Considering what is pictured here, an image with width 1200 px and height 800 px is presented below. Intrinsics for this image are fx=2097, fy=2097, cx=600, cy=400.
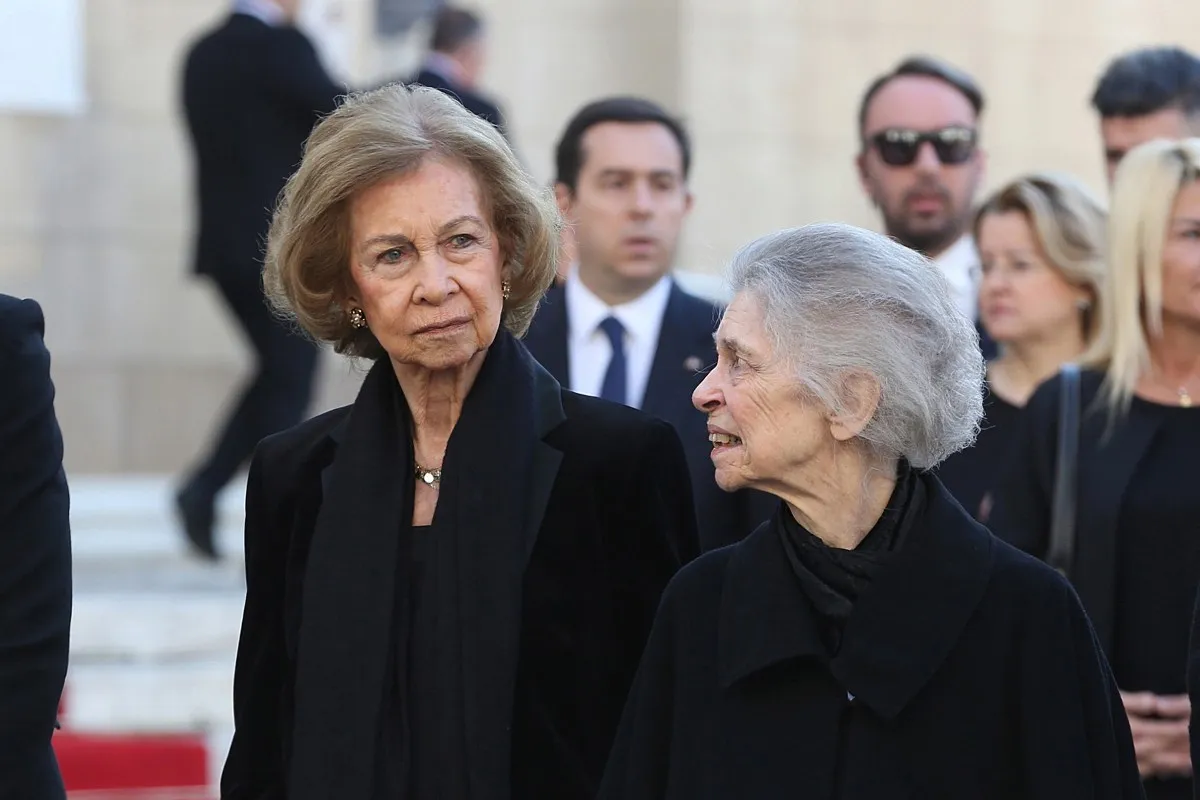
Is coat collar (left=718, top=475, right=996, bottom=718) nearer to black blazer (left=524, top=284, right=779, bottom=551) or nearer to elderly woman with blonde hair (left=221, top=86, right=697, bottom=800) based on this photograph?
elderly woman with blonde hair (left=221, top=86, right=697, bottom=800)

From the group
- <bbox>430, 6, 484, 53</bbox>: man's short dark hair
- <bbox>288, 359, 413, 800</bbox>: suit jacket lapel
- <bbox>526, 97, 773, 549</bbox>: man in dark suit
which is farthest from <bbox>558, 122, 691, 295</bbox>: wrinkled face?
<bbox>430, 6, 484, 53</bbox>: man's short dark hair

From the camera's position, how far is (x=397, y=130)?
360 cm


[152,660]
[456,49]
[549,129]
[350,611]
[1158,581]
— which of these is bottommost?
[152,660]

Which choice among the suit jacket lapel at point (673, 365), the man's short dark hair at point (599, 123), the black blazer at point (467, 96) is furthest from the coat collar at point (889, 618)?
the black blazer at point (467, 96)

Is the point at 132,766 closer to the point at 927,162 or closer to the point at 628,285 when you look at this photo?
the point at 628,285

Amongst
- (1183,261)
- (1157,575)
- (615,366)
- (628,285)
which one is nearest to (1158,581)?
(1157,575)

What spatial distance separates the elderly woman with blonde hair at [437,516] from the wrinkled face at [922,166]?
2.26 meters

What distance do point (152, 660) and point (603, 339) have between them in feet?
9.67

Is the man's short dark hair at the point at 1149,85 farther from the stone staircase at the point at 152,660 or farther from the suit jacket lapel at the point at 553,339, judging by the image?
the stone staircase at the point at 152,660

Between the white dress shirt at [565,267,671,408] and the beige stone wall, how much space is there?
4.96m

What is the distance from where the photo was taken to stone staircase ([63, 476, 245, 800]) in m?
6.95

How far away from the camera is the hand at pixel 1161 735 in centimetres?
418

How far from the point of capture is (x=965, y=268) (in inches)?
228

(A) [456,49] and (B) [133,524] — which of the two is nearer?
(A) [456,49]
